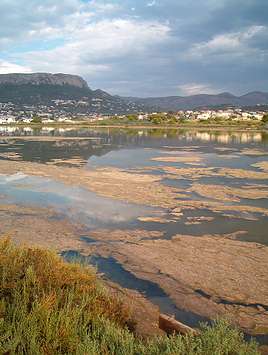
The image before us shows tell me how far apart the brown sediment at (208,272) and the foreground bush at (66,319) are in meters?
1.57

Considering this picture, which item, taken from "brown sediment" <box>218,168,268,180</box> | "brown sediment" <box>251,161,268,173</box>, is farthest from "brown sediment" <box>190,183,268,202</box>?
"brown sediment" <box>251,161,268,173</box>

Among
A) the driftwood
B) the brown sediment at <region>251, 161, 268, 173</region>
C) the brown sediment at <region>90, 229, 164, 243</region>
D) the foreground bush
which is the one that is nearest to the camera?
the foreground bush

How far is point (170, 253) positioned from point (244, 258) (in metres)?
1.46

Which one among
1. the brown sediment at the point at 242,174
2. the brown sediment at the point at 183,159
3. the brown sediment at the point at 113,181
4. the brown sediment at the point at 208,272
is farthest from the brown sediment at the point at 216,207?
the brown sediment at the point at 183,159

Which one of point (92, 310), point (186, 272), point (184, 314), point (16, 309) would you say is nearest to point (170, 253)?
point (186, 272)

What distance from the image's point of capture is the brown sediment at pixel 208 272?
6734mm

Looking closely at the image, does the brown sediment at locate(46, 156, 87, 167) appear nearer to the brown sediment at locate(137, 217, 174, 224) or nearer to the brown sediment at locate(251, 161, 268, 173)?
the brown sediment at locate(251, 161, 268, 173)

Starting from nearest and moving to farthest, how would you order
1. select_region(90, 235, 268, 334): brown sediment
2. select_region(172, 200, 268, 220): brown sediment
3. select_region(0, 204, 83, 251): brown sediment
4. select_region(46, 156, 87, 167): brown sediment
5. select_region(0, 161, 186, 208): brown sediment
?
select_region(90, 235, 268, 334): brown sediment < select_region(0, 204, 83, 251): brown sediment < select_region(172, 200, 268, 220): brown sediment < select_region(0, 161, 186, 208): brown sediment < select_region(46, 156, 87, 167): brown sediment

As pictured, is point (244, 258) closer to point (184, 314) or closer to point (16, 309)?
point (184, 314)

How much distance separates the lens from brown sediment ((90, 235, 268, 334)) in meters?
6.73

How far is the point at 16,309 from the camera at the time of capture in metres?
4.92

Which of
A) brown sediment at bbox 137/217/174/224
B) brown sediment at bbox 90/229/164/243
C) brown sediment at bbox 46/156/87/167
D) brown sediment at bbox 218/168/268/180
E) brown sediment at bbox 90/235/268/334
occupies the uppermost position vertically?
brown sediment at bbox 46/156/87/167

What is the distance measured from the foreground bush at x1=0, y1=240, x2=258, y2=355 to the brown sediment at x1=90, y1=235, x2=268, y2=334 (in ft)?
5.15

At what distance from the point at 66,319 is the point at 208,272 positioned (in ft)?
13.5
